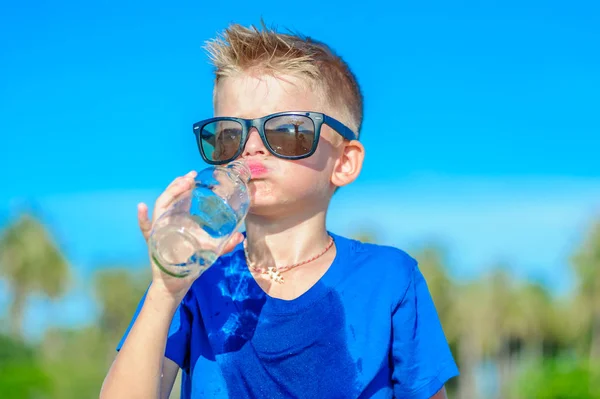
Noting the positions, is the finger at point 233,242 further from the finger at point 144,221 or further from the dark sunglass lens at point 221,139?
the dark sunglass lens at point 221,139

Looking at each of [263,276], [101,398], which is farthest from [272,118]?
[101,398]

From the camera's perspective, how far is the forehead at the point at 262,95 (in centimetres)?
278

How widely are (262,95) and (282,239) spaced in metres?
0.60

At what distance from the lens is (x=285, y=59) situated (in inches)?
112

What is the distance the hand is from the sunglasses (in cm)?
36

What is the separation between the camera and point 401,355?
8.82 feet

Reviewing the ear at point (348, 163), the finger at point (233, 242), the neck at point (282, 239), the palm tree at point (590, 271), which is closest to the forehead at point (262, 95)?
the ear at point (348, 163)

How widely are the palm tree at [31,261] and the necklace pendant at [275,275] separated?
32.5 meters

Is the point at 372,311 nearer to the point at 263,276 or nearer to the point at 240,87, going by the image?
the point at 263,276

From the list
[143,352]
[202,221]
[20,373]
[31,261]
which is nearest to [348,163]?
[202,221]

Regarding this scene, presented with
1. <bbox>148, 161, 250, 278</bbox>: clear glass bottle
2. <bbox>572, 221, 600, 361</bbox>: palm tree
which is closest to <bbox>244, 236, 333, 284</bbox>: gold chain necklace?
<bbox>148, 161, 250, 278</bbox>: clear glass bottle

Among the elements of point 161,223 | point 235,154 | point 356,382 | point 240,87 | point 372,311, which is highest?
point 240,87

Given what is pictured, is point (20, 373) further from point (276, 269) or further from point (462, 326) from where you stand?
point (462, 326)

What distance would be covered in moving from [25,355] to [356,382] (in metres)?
24.3
